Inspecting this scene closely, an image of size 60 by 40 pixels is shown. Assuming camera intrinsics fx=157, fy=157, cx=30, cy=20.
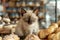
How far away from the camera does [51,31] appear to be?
2.62 ft

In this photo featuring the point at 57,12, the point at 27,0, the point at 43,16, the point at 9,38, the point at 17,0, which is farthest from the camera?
the point at 17,0

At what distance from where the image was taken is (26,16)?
1052 mm

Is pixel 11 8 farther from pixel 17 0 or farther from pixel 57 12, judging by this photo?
pixel 57 12

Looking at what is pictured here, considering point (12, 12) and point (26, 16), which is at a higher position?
point (26, 16)

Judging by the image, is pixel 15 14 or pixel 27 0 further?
pixel 15 14

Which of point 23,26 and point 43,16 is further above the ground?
point 23,26

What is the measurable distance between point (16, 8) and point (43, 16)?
1.04 meters

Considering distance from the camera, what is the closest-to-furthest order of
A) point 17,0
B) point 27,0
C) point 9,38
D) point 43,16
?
point 9,38
point 43,16
point 27,0
point 17,0

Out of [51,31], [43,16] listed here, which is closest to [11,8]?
[43,16]

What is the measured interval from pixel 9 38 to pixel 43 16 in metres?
2.38

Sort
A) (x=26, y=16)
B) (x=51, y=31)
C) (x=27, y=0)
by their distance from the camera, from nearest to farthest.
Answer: (x=51, y=31), (x=26, y=16), (x=27, y=0)

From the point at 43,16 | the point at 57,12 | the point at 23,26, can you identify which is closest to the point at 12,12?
the point at 43,16

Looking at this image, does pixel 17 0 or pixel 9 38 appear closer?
pixel 9 38

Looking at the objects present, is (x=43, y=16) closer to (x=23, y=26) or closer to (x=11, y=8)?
(x=11, y=8)
